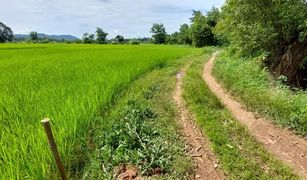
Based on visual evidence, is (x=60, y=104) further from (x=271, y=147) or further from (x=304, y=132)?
(x=304, y=132)

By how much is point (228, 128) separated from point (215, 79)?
6.52 meters

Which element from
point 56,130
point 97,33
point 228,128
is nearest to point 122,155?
point 56,130

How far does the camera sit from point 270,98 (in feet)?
25.8

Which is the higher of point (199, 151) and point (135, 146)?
point (135, 146)

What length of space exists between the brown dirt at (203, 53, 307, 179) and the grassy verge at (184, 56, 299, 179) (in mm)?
199

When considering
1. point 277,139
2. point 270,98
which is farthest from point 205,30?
point 277,139

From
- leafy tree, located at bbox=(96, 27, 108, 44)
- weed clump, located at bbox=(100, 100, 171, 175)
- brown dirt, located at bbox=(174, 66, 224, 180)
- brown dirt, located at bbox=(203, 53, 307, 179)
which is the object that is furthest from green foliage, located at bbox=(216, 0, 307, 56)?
leafy tree, located at bbox=(96, 27, 108, 44)

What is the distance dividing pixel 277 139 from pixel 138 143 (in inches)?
103

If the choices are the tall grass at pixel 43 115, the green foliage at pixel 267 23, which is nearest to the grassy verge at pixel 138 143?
the tall grass at pixel 43 115

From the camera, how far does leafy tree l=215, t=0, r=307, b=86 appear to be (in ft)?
36.8

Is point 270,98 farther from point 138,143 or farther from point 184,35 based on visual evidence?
point 184,35

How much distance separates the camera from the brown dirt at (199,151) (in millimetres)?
4551

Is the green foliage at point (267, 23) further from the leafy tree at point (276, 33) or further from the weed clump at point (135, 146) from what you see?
the weed clump at point (135, 146)

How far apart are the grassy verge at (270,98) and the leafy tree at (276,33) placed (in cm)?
116
